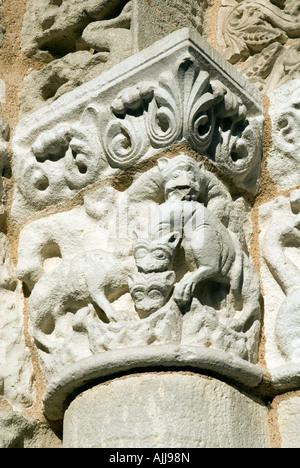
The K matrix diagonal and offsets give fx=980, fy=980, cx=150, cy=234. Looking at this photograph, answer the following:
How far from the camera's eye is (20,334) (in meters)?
2.95

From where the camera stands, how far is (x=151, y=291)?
259cm

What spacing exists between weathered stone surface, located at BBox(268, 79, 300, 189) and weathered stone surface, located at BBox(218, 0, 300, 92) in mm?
141

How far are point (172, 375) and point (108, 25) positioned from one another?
4.00 feet

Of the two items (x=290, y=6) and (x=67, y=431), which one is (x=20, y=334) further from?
(x=290, y=6)

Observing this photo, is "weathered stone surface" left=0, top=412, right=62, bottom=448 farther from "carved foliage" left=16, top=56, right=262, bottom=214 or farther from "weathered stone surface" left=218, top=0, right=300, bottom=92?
"weathered stone surface" left=218, top=0, right=300, bottom=92

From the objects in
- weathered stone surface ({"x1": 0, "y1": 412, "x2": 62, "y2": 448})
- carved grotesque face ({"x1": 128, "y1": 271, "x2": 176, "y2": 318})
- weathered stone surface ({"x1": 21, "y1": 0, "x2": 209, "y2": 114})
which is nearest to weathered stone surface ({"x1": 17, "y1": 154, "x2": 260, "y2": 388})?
carved grotesque face ({"x1": 128, "y1": 271, "x2": 176, "y2": 318})

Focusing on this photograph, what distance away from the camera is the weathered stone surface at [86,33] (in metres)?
3.10

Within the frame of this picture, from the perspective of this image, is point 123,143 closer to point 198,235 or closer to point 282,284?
point 198,235

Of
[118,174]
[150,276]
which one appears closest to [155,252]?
[150,276]

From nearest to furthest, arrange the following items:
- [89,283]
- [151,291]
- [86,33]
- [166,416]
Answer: [166,416] < [151,291] < [89,283] < [86,33]

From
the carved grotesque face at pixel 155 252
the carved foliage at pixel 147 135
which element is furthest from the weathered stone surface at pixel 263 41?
the carved grotesque face at pixel 155 252

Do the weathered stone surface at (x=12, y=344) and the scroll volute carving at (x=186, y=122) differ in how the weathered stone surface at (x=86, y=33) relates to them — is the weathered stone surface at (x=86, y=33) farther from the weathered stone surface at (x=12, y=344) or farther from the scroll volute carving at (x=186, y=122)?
the weathered stone surface at (x=12, y=344)

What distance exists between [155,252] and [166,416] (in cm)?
44

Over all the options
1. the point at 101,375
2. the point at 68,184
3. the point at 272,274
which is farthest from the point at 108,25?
the point at 101,375
